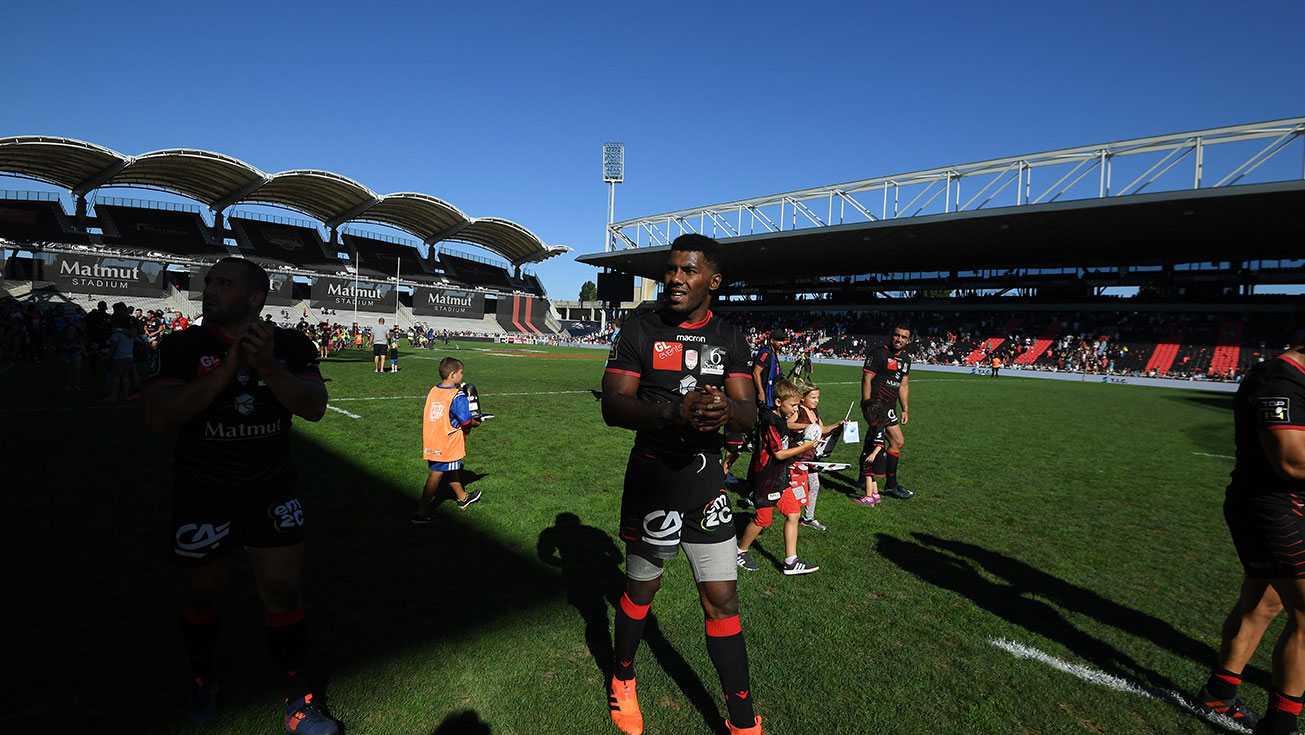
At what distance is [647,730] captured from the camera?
3086mm

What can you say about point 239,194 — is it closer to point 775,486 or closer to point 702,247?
point 775,486

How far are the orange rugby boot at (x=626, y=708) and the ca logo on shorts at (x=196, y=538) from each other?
2019 millimetres

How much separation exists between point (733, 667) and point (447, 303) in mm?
68270

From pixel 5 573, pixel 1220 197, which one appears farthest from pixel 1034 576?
pixel 1220 197

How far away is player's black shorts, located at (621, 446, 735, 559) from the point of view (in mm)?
2889

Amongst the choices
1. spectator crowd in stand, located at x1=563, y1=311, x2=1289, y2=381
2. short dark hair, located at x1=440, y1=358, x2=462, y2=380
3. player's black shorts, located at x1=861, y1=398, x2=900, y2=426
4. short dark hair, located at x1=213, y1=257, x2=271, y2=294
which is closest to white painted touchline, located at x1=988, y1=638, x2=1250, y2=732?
player's black shorts, located at x1=861, y1=398, x2=900, y2=426

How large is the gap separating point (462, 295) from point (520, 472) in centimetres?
6373

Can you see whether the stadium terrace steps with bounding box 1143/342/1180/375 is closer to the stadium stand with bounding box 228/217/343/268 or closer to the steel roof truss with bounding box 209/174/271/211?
the steel roof truss with bounding box 209/174/271/211

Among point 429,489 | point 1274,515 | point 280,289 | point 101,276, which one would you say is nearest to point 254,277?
point 429,489

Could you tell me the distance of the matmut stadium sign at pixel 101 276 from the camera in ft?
149

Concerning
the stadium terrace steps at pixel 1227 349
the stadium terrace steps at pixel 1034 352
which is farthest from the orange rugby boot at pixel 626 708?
the stadium terrace steps at pixel 1034 352

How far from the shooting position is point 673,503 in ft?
9.50

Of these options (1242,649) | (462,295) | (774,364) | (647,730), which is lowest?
(647,730)

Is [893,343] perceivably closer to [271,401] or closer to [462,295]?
[271,401]
